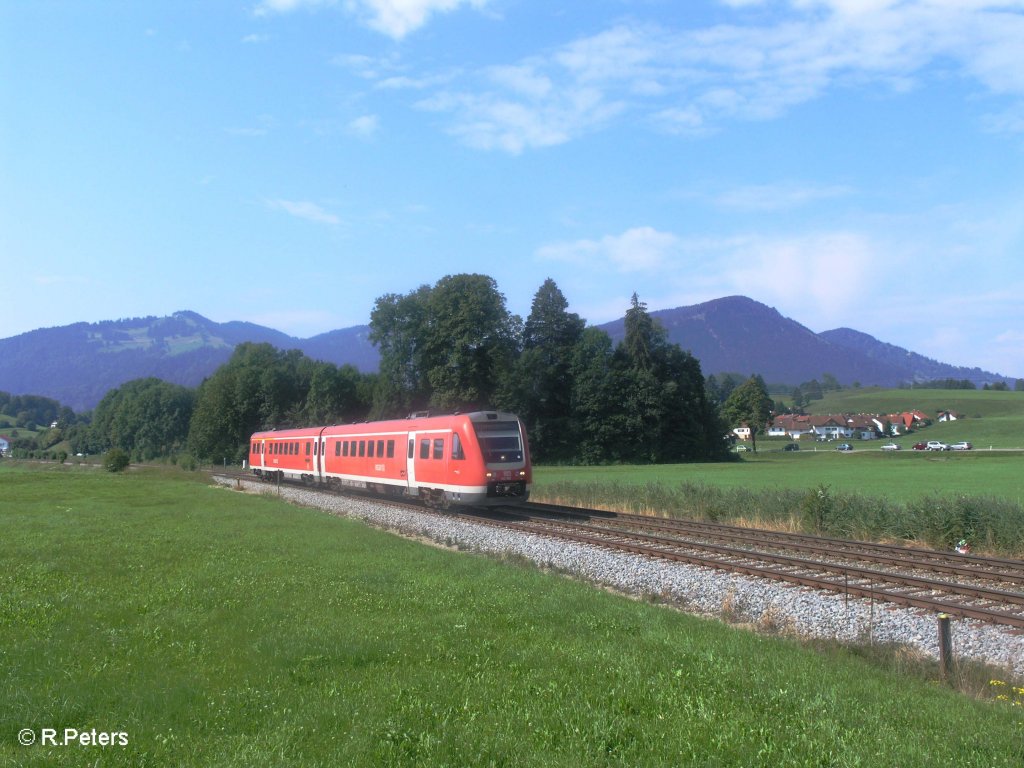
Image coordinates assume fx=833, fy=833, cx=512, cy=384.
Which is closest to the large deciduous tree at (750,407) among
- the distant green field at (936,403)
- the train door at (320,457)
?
the distant green field at (936,403)

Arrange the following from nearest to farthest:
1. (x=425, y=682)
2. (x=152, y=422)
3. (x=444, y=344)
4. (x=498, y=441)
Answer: (x=425, y=682), (x=498, y=441), (x=444, y=344), (x=152, y=422)

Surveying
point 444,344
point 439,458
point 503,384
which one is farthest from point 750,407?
point 439,458

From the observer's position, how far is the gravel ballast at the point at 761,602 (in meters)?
10.0

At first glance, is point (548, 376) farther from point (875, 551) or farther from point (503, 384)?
point (875, 551)

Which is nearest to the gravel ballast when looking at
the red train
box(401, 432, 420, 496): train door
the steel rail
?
the steel rail

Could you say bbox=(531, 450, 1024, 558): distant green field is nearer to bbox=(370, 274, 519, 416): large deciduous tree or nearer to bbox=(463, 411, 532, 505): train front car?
bbox=(463, 411, 532, 505): train front car

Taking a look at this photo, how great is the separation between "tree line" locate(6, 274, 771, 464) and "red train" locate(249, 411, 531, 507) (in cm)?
3241

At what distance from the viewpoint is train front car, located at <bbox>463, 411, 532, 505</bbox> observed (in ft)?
78.5

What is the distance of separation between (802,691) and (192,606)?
21.7 feet

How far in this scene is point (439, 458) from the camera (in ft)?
84.5

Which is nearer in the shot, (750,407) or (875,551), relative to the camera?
(875,551)

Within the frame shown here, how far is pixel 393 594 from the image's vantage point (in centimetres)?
1062
